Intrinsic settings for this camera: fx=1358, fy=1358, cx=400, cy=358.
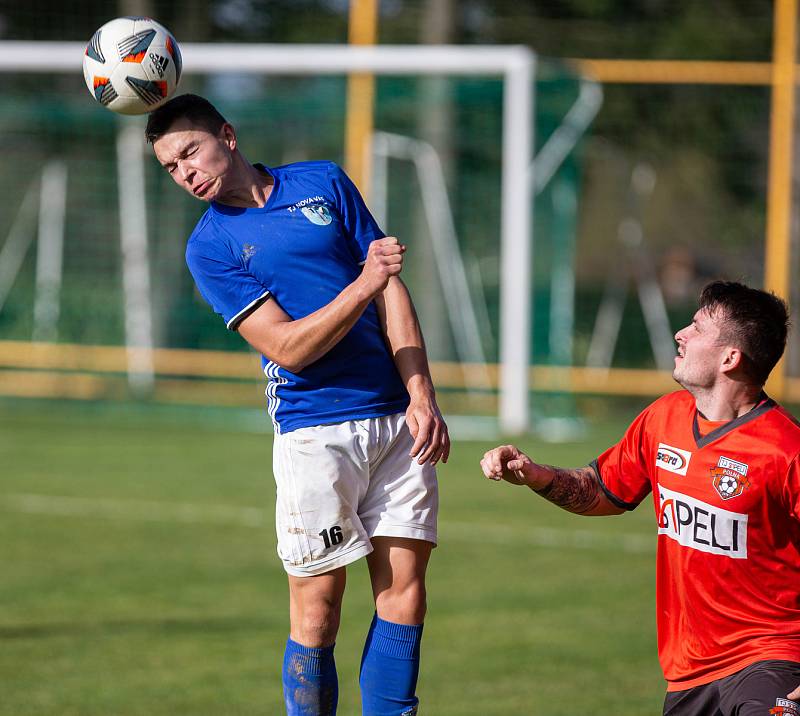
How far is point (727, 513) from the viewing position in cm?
341

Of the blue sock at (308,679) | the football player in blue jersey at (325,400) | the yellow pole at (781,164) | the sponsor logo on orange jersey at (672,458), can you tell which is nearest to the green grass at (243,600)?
the blue sock at (308,679)

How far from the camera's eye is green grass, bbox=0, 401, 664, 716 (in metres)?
5.14

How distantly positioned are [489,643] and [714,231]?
40.2ft

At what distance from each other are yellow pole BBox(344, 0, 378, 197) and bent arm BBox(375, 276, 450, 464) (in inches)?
414

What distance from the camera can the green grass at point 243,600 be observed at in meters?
5.14

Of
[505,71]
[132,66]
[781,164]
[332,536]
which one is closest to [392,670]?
[332,536]

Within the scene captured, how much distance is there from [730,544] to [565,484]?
1.74 ft

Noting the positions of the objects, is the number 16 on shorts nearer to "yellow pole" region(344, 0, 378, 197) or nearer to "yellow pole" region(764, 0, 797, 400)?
"yellow pole" region(344, 0, 378, 197)

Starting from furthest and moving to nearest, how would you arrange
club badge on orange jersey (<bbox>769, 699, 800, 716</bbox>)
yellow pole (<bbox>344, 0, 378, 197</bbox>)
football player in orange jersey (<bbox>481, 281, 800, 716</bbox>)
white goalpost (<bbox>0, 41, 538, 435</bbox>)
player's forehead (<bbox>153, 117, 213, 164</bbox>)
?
1. yellow pole (<bbox>344, 0, 378, 197</bbox>)
2. white goalpost (<bbox>0, 41, 538, 435</bbox>)
3. player's forehead (<bbox>153, 117, 213, 164</bbox>)
4. football player in orange jersey (<bbox>481, 281, 800, 716</bbox>)
5. club badge on orange jersey (<bbox>769, 699, 800, 716</bbox>)

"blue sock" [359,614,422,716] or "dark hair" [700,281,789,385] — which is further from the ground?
"dark hair" [700,281,789,385]

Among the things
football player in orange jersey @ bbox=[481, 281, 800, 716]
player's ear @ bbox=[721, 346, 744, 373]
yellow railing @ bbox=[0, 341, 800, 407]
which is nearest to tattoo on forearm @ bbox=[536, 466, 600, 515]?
football player in orange jersey @ bbox=[481, 281, 800, 716]

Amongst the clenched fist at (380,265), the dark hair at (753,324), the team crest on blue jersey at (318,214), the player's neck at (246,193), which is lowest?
the dark hair at (753,324)

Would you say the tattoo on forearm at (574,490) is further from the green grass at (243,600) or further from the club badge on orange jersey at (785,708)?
the green grass at (243,600)

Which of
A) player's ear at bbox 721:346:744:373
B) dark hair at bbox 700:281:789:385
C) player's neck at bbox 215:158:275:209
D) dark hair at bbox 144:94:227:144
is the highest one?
dark hair at bbox 144:94:227:144
